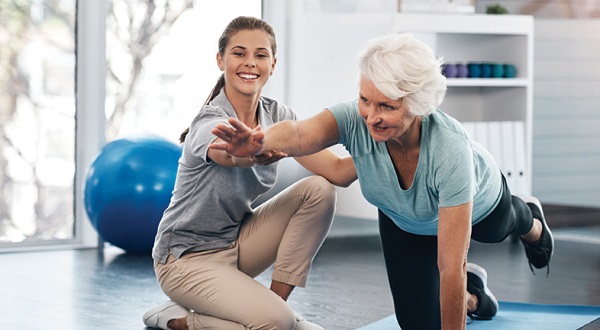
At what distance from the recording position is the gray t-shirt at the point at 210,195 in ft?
8.64

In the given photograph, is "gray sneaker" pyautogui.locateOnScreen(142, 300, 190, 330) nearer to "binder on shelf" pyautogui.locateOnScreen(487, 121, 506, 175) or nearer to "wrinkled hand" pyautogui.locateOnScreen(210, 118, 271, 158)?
"wrinkled hand" pyautogui.locateOnScreen(210, 118, 271, 158)

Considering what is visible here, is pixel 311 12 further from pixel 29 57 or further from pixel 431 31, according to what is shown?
pixel 29 57

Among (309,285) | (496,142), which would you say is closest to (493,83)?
(496,142)

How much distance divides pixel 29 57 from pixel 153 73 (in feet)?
2.28

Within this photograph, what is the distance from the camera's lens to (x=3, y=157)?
483 cm

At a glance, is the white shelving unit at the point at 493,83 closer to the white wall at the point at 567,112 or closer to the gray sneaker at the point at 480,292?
the white wall at the point at 567,112

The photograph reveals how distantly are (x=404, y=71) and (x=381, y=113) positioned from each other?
0.38 feet

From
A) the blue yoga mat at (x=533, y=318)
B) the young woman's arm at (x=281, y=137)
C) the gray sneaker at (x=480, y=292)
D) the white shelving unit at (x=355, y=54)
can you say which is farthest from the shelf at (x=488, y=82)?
the young woman's arm at (x=281, y=137)

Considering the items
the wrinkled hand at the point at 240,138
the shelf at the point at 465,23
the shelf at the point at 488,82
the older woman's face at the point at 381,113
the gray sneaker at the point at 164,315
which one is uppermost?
the shelf at the point at 465,23

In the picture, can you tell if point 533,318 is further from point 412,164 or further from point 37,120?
point 37,120

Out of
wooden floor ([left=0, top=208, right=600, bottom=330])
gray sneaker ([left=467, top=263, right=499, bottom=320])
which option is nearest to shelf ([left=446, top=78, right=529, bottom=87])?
wooden floor ([left=0, top=208, right=600, bottom=330])

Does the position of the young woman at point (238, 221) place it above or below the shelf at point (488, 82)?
below

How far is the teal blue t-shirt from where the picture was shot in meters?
2.21

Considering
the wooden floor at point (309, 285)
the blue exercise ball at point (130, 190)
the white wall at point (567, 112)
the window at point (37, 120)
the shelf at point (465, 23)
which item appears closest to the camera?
the wooden floor at point (309, 285)
